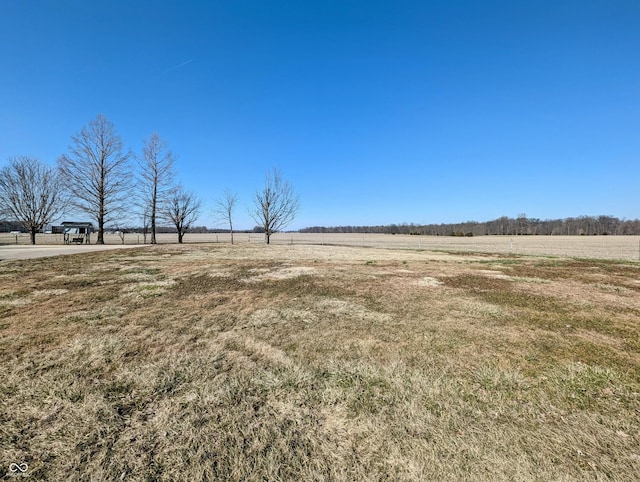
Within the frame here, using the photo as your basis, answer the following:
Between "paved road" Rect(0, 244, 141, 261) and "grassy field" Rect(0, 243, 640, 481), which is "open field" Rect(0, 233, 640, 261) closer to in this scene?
"paved road" Rect(0, 244, 141, 261)

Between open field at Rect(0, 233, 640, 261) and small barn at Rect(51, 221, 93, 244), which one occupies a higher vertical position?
small barn at Rect(51, 221, 93, 244)

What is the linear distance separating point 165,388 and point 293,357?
1.28 metres

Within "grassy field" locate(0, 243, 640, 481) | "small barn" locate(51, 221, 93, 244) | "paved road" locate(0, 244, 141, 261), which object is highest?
"small barn" locate(51, 221, 93, 244)

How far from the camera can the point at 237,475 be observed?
1607 mm

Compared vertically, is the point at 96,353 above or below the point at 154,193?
below

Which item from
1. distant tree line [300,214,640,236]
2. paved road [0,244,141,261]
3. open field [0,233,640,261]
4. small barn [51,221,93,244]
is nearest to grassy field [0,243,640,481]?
paved road [0,244,141,261]

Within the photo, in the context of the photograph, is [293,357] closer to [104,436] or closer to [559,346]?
[104,436]

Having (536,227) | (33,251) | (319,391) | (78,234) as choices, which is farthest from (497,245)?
(536,227)

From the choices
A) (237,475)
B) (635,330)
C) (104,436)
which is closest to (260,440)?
(237,475)

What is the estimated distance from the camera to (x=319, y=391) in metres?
2.46

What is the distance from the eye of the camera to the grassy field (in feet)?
5.58

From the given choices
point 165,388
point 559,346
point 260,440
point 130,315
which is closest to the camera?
point 260,440

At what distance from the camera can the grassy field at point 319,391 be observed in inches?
67.0

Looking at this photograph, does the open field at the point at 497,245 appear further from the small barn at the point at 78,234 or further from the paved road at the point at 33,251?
the small barn at the point at 78,234
